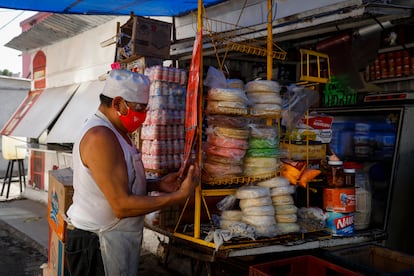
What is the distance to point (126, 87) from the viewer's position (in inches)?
96.6

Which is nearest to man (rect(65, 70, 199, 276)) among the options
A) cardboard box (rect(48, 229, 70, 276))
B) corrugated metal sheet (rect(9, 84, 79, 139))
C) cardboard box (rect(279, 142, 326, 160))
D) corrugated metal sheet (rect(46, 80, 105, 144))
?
cardboard box (rect(48, 229, 70, 276))

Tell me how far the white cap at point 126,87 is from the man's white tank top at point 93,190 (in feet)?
0.57

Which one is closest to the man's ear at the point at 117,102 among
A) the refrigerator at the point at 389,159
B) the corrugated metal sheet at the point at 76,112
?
the refrigerator at the point at 389,159

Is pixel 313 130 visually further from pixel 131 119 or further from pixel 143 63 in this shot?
pixel 143 63

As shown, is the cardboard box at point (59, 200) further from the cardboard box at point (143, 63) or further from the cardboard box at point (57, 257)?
the cardboard box at point (143, 63)

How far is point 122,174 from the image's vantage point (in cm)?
230

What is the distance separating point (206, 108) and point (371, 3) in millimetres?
1860

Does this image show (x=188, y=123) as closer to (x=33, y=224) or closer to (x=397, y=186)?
(x=397, y=186)

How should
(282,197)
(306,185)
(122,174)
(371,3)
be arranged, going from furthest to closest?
(371,3)
(306,185)
(282,197)
(122,174)

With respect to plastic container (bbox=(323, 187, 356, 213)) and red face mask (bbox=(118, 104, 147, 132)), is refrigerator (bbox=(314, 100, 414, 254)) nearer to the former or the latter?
plastic container (bbox=(323, 187, 356, 213))

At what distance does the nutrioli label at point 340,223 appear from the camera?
3.15m

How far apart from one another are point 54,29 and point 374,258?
8.50 meters

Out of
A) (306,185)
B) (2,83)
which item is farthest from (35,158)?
(306,185)

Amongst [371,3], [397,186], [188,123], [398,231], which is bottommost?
[398,231]
